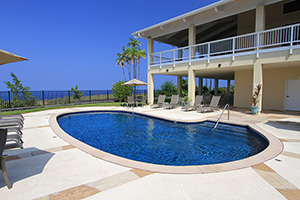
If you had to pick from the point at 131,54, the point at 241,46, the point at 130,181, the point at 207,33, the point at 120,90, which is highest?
the point at 207,33

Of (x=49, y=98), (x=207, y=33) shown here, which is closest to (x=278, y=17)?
(x=207, y=33)

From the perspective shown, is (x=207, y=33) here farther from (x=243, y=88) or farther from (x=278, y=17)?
(x=243, y=88)

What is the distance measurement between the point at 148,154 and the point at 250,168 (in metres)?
2.64

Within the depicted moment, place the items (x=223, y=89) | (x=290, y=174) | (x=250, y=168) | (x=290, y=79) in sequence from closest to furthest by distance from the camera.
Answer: (x=290, y=174) < (x=250, y=168) < (x=290, y=79) < (x=223, y=89)

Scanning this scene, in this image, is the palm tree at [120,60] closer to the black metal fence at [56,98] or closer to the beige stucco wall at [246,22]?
the black metal fence at [56,98]

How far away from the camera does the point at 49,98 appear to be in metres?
16.8

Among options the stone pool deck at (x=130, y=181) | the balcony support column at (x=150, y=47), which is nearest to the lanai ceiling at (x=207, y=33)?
the balcony support column at (x=150, y=47)

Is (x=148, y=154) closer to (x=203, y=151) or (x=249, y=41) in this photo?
(x=203, y=151)

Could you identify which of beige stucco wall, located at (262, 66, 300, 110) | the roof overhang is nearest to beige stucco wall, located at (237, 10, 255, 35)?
the roof overhang

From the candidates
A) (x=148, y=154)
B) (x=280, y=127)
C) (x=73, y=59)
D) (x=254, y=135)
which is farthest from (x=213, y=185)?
(x=73, y=59)

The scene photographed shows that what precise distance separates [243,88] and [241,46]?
341 centimetres

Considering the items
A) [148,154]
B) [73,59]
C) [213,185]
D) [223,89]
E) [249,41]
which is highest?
[73,59]

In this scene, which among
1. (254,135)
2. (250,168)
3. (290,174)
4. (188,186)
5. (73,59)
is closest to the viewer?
(188,186)

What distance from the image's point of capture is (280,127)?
689cm
